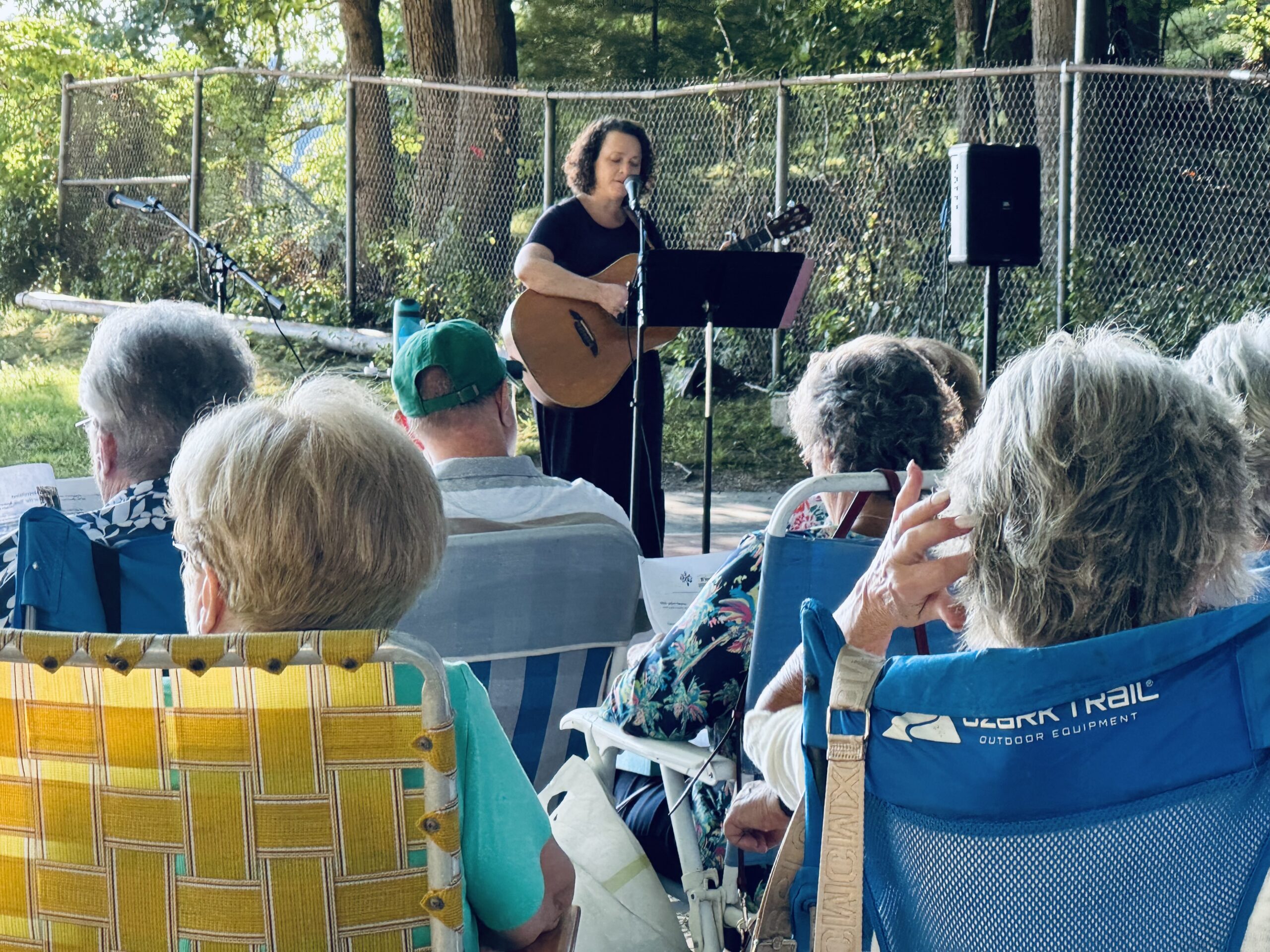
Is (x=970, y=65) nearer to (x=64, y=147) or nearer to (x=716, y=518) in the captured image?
(x=716, y=518)

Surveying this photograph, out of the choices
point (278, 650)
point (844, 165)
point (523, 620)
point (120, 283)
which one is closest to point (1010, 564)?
point (278, 650)

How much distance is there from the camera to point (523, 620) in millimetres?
2643

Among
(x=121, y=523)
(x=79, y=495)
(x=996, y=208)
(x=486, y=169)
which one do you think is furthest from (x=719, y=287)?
(x=486, y=169)

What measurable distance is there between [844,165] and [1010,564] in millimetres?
8268

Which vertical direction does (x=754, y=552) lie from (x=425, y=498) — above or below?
below

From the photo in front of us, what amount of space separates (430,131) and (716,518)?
5.33 m

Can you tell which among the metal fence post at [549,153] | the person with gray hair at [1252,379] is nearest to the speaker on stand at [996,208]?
the person with gray hair at [1252,379]

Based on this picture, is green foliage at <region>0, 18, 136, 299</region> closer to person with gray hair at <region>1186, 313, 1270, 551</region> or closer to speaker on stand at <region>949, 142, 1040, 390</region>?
speaker on stand at <region>949, 142, 1040, 390</region>

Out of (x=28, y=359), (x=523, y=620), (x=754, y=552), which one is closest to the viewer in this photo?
(x=754, y=552)

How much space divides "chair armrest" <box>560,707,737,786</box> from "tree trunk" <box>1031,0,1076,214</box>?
6712mm

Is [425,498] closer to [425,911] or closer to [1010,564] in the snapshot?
[425,911]

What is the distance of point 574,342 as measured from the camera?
533cm

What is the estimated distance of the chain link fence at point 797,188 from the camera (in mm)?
8477

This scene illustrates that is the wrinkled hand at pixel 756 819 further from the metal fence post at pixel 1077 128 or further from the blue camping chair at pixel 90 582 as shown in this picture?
the metal fence post at pixel 1077 128
